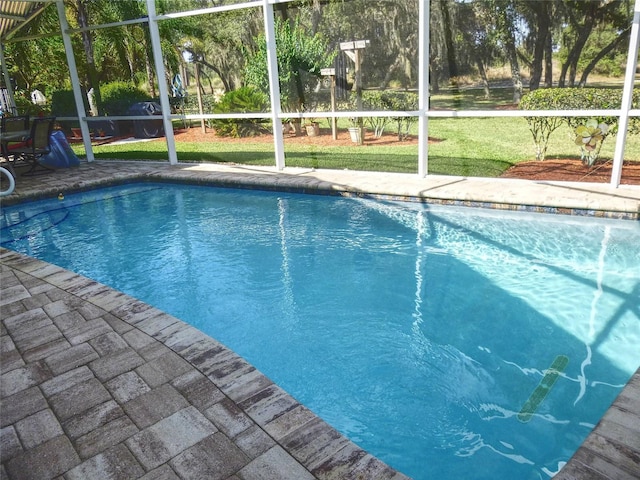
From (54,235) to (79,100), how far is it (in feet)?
16.0

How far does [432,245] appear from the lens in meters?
5.02

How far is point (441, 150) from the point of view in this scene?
952 cm

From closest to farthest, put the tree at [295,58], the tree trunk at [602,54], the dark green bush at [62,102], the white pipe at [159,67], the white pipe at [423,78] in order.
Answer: the white pipe at [423,78] < the tree trunk at [602,54] < the white pipe at [159,67] < the tree at [295,58] < the dark green bush at [62,102]

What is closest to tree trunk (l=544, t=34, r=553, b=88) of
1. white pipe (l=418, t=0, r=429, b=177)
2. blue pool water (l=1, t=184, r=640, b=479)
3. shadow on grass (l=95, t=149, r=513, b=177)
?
shadow on grass (l=95, t=149, r=513, b=177)

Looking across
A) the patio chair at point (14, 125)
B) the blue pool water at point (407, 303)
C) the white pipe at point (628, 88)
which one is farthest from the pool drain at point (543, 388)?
the patio chair at point (14, 125)

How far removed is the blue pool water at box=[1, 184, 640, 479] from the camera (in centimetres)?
255

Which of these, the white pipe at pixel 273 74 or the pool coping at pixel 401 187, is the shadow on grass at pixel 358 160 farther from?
the white pipe at pixel 273 74

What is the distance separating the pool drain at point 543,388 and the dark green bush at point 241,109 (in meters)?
9.95

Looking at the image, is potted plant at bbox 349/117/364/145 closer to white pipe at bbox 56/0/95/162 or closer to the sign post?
the sign post

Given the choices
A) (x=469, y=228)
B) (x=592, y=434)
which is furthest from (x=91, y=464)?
(x=469, y=228)

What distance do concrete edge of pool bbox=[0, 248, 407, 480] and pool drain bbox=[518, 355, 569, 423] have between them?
112cm

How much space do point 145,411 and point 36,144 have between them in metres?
7.71

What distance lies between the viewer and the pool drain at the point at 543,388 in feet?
8.50

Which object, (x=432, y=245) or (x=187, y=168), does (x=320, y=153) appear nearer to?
(x=187, y=168)
